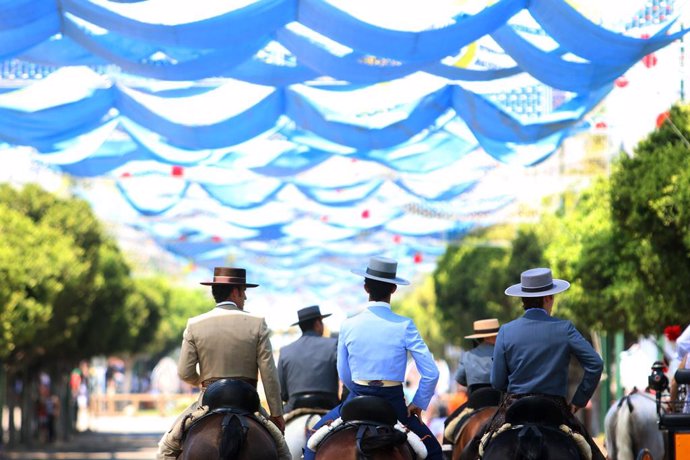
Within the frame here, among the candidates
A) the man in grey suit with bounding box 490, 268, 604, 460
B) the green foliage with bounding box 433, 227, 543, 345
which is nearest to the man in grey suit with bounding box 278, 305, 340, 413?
the man in grey suit with bounding box 490, 268, 604, 460

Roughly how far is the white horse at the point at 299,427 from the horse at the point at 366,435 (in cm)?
307

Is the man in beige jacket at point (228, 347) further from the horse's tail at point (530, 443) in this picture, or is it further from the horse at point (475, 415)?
the horse at point (475, 415)

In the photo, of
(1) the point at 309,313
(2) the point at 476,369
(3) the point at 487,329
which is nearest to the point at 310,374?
(1) the point at 309,313

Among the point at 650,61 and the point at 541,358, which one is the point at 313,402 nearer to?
the point at 541,358

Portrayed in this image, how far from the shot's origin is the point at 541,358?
33.2 feet

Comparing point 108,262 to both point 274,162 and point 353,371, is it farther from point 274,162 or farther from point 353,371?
point 353,371

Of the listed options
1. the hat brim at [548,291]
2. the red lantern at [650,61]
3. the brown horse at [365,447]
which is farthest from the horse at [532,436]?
the red lantern at [650,61]

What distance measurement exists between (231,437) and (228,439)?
0.03 metres

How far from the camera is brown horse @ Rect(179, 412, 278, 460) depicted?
32.4ft

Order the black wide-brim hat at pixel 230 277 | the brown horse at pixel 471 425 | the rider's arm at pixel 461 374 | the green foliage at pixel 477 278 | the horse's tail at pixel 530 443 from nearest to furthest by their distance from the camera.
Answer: the horse's tail at pixel 530 443 < the black wide-brim hat at pixel 230 277 < the brown horse at pixel 471 425 < the rider's arm at pixel 461 374 < the green foliage at pixel 477 278

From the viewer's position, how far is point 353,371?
10500 mm

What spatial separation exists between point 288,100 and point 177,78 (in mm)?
3490

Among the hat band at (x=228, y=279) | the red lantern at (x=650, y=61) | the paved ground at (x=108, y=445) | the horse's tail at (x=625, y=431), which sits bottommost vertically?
the paved ground at (x=108, y=445)

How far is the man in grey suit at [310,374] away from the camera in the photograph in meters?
13.8
